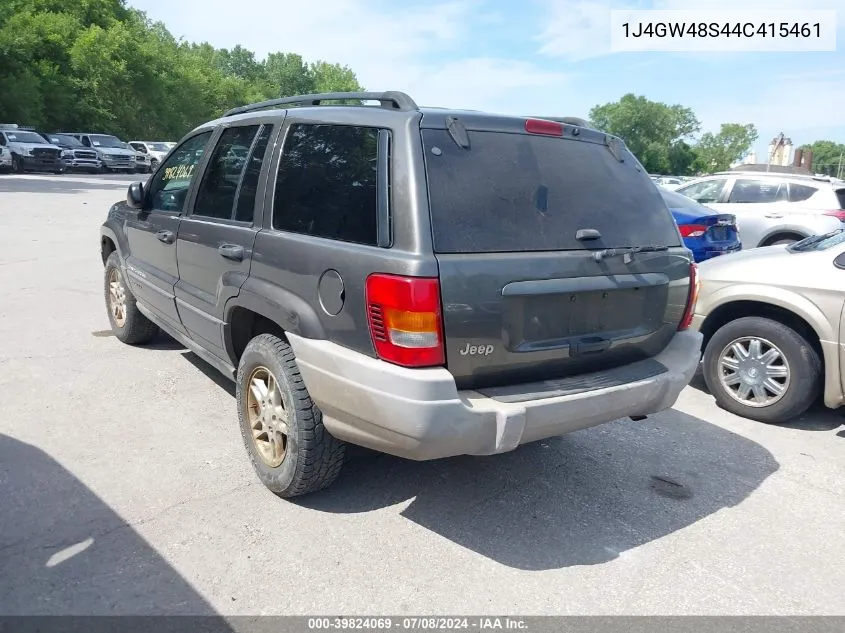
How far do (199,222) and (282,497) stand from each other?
5.64ft

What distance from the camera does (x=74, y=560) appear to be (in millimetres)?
2756

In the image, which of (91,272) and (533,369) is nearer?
(533,369)

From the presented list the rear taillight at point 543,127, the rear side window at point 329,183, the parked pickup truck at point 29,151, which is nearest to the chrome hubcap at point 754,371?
the rear taillight at point 543,127

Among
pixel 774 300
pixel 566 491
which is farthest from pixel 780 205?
pixel 566 491

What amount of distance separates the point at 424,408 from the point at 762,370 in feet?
10.1

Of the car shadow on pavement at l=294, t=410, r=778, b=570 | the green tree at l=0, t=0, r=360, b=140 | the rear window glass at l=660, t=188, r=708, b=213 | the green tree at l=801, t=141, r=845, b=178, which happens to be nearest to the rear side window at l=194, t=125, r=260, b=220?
the car shadow on pavement at l=294, t=410, r=778, b=570

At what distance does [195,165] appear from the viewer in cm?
429

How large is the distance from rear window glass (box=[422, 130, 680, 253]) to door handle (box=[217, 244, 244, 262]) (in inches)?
48.5

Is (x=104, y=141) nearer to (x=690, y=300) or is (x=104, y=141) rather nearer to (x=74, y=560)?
(x=74, y=560)

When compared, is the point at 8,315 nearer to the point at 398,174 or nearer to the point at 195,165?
the point at 195,165

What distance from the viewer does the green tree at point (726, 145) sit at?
117 m

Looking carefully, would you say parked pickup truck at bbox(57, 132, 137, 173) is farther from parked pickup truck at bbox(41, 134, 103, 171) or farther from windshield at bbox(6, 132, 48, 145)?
windshield at bbox(6, 132, 48, 145)

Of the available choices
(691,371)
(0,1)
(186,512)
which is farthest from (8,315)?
(0,1)

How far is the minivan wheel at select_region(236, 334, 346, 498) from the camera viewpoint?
121 inches
